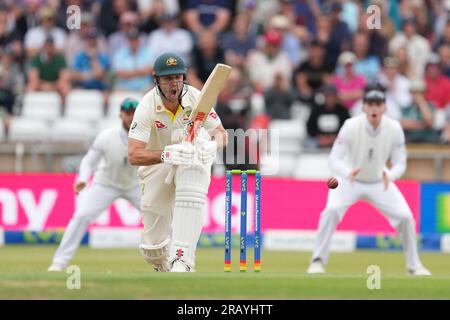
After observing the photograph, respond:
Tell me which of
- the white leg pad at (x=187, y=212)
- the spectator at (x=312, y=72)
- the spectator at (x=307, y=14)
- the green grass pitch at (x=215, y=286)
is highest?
the spectator at (x=307, y=14)

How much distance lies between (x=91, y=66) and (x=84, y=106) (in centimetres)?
85

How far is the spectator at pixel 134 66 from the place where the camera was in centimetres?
1542

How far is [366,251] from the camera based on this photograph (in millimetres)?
13656

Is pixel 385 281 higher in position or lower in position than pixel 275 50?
lower

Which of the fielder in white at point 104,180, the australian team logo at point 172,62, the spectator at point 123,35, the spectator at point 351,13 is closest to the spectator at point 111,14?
the spectator at point 123,35

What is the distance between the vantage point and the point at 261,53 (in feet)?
51.1

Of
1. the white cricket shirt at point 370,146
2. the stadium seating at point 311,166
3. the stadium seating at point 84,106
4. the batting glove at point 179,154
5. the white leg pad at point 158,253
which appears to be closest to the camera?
the batting glove at point 179,154

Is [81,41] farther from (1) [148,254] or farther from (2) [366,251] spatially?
(1) [148,254]

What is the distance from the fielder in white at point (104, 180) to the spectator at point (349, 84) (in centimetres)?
484

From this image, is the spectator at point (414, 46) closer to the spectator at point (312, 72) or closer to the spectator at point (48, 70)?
the spectator at point (312, 72)

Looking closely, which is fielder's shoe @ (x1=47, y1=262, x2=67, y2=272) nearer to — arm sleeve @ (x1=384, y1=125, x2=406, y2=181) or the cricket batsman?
the cricket batsman

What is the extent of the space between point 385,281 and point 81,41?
932 cm
